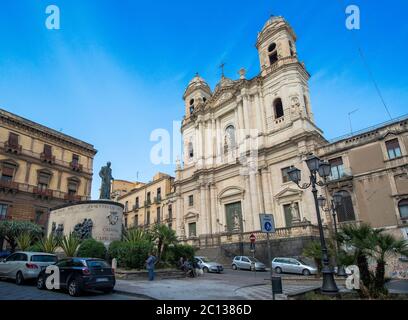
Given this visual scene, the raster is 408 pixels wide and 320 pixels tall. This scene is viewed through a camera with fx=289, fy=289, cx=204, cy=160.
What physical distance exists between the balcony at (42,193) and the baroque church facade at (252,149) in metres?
15.6

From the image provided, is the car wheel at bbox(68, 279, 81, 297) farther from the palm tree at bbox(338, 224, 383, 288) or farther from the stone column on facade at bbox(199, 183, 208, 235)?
the stone column on facade at bbox(199, 183, 208, 235)

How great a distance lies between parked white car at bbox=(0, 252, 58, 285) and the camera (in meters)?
11.1

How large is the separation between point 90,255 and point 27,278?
309cm

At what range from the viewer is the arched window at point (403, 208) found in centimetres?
2105

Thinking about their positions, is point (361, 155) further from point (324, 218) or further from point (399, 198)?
point (324, 218)

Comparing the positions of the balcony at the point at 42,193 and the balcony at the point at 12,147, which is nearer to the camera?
the balcony at the point at 12,147

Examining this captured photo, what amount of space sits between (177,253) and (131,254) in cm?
357

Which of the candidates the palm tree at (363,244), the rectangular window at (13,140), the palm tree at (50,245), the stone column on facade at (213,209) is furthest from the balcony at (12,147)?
the palm tree at (363,244)

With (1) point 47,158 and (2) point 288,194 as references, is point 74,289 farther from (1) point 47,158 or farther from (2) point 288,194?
(1) point 47,158

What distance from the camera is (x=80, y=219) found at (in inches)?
657

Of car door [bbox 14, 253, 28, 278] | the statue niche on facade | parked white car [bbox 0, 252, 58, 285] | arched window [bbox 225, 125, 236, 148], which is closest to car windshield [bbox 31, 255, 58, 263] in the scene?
parked white car [bbox 0, 252, 58, 285]

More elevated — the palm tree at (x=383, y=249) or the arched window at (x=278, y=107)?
the arched window at (x=278, y=107)

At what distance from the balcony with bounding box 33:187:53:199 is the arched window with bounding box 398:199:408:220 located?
35.6 metres

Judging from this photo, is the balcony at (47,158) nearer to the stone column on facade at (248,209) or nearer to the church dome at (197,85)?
the church dome at (197,85)
